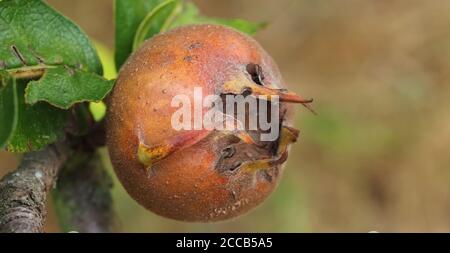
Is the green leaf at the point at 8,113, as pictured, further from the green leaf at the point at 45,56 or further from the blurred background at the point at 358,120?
the blurred background at the point at 358,120

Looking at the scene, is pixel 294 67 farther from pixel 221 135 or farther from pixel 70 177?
pixel 221 135

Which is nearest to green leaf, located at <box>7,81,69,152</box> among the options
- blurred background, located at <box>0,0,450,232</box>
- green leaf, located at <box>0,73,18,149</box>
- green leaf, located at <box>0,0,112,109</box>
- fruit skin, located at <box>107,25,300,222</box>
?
green leaf, located at <box>0,0,112,109</box>


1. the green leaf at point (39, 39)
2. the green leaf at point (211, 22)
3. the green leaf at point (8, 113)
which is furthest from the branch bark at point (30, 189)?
the green leaf at point (211, 22)

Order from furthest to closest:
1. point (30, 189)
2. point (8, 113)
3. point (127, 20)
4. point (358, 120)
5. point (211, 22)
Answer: point (358, 120), point (211, 22), point (127, 20), point (30, 189), point (8, 113)

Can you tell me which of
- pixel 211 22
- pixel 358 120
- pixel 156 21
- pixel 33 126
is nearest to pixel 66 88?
pixel 33 126

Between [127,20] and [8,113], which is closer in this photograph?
[8,113]

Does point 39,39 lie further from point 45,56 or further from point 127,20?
point 127,20
